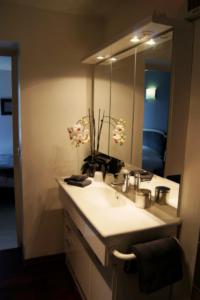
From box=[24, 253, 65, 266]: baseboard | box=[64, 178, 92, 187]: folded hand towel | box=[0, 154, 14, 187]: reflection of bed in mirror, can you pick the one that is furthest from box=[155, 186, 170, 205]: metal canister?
box=[0, 154, 14, 187]: reflection of bed in mirror

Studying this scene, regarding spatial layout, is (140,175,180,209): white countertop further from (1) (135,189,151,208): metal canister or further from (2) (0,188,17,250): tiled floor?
(2) (0,188,17,250): tiled floor

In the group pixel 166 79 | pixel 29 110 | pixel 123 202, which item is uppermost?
pixel 166 79

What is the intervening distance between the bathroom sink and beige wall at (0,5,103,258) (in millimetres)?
581

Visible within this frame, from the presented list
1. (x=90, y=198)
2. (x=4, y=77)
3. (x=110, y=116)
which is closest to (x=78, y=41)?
(x=110, y=116)

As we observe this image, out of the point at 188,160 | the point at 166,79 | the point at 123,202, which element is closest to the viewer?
the point at 188,160

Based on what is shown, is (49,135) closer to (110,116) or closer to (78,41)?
(110,116)

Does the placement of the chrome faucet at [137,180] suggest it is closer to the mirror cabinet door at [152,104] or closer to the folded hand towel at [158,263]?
the mirror cabinet door at [152,104]

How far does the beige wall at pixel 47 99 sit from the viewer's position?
7.45ft

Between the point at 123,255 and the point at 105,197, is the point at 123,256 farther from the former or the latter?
the point at 105,197

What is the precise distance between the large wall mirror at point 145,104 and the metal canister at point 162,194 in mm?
98

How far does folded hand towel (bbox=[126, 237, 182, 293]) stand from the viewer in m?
1.29

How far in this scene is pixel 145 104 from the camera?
1.78m

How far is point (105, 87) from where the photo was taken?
7.80ft

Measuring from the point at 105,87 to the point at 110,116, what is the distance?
298 mm
